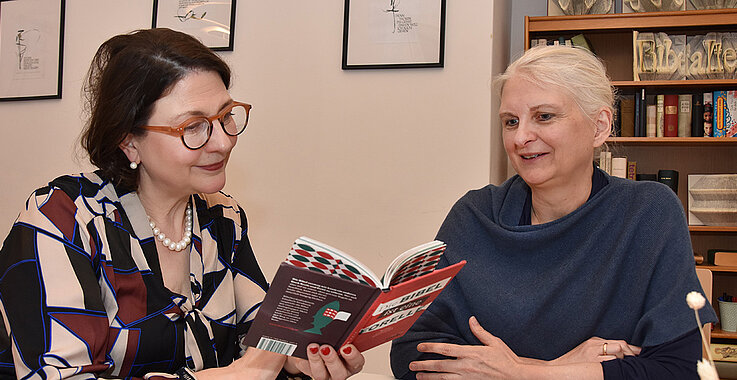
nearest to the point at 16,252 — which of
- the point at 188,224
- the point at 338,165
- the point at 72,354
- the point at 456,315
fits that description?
the point at 72,354

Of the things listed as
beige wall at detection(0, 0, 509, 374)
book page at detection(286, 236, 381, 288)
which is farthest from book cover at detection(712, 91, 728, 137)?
book page at detection(286, 236, 381, 288)

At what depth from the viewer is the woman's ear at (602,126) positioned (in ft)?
5.76

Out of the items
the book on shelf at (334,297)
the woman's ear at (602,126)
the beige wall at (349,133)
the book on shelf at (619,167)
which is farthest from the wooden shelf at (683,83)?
the book on shelf at (334,297)

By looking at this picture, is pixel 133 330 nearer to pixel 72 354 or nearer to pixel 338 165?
pixel 72 354

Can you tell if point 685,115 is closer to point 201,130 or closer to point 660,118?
point 660,118

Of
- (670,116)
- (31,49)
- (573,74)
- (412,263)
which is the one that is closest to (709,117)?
(670,116)

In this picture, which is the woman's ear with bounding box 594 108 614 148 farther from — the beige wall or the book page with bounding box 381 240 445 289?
the beige wall

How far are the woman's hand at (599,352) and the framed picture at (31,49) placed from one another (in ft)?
9.66

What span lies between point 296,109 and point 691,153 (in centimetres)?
230

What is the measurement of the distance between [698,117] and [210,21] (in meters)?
2.56

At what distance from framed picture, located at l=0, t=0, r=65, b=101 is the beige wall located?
0.42 m

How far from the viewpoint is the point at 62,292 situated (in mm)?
1295

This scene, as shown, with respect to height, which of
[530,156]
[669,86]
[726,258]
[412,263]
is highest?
[669,86]

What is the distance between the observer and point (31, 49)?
348cm
